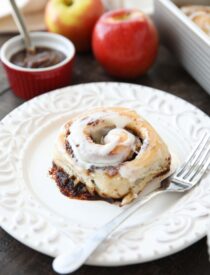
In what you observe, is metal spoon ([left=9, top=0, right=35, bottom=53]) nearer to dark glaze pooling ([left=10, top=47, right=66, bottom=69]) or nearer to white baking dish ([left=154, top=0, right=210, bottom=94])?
dark glaze pooling ([left=10, top=47, right=66, bottom=69])

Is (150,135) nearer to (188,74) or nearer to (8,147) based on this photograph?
(8,147)

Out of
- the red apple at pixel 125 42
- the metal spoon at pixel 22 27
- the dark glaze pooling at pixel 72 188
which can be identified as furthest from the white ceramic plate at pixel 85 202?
the metal spoon at pixel 22 27

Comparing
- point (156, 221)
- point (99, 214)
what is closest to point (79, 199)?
point (99, 214)

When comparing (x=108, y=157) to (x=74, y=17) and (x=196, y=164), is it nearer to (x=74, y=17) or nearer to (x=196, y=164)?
(x=196, y=164)

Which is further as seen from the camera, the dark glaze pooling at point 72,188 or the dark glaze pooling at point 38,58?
the dark glaze pooling at point 38,58

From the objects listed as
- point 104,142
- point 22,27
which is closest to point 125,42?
point 22,27

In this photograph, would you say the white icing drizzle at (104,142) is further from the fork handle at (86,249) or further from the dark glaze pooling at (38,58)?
the dark glaze pooling at (38,58)

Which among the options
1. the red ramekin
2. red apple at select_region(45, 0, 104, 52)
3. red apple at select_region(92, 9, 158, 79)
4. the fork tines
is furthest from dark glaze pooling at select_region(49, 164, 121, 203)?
red apple at select_region(45, 0, 104, 52)
